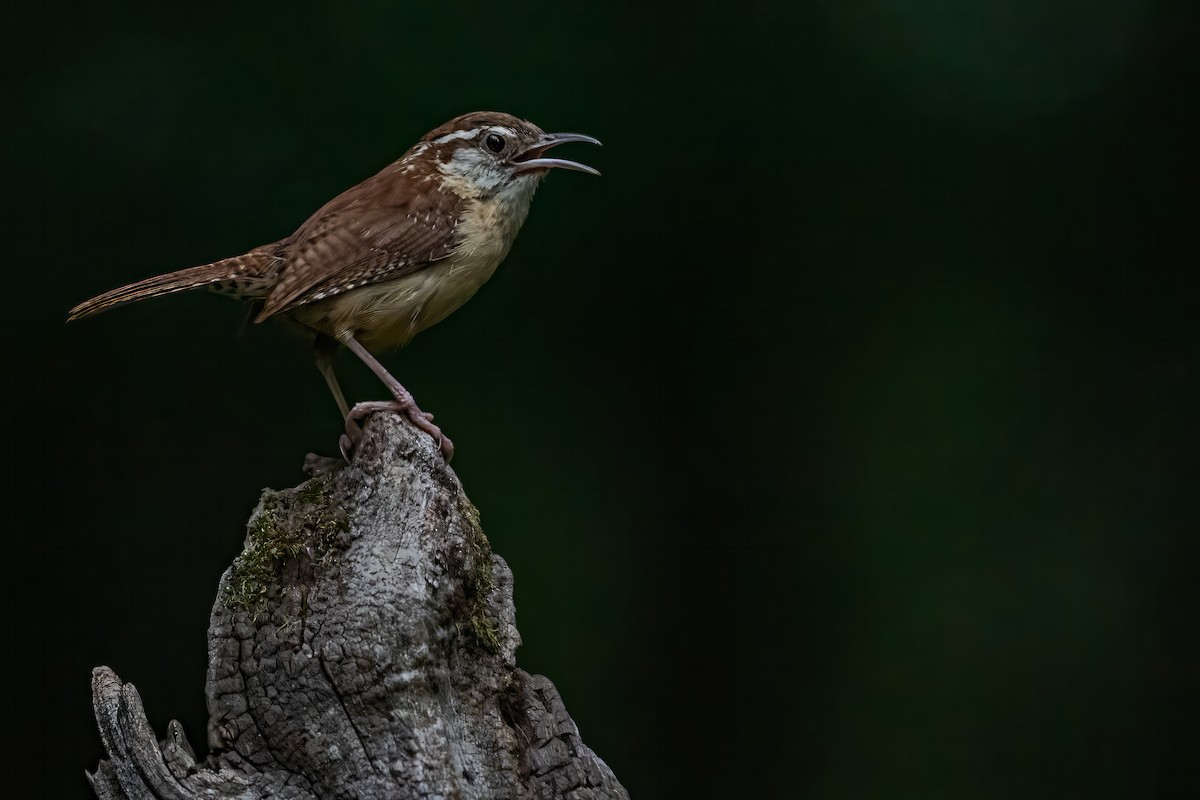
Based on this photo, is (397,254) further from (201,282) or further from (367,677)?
(367,677)

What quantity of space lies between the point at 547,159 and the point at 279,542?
1.18m

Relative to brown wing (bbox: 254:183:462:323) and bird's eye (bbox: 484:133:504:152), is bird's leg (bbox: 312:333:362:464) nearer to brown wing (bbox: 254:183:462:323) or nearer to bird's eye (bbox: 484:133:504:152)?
brown wing (bbox: 254:183:462:323)

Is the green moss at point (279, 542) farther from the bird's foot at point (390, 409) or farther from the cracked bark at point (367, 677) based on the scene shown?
the bird's foot at point (390, 409)

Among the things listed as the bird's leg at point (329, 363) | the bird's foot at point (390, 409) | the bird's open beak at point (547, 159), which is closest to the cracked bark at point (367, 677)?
the bird's foot at point (390, 409)

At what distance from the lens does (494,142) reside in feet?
9.88

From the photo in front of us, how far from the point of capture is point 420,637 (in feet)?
7.27

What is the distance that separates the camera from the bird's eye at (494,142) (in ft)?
9.86

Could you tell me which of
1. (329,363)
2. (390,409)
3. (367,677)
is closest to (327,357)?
(329,363)

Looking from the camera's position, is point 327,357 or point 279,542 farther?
point 327,357

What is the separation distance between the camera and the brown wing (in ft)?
8.87

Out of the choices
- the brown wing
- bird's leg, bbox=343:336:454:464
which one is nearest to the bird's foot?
bird's leg, bbox=343:336:454:464

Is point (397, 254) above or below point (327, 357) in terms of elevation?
above

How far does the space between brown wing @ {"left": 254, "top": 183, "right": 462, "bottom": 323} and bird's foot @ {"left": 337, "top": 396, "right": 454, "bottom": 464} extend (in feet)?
0.92

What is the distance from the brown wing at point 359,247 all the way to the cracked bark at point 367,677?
472 mm
